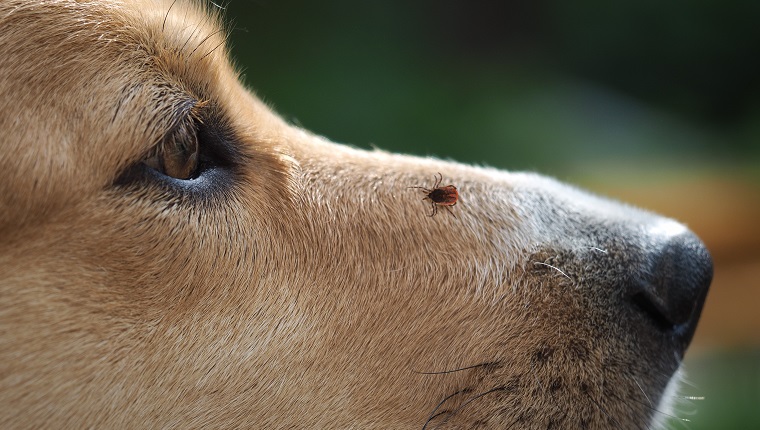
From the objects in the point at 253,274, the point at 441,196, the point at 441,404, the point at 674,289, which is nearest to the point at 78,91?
the point at 253,274

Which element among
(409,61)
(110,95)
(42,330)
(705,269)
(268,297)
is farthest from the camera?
(409,61)

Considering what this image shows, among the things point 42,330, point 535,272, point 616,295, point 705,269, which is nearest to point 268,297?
point 42,330

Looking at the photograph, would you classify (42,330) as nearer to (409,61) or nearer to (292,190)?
(292,190)

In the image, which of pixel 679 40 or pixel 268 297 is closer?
pixel 268 297

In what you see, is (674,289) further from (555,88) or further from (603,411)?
(555,88)

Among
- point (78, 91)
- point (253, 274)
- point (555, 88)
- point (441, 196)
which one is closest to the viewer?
point (78, 91)

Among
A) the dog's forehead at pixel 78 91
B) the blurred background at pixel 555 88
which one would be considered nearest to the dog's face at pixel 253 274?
the dog's forehead at pixel 78 91

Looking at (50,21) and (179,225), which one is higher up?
(50,21)
